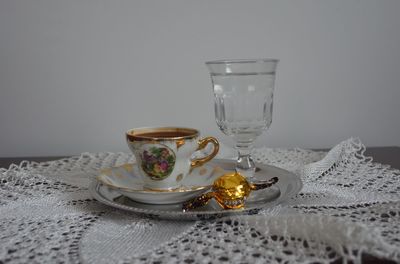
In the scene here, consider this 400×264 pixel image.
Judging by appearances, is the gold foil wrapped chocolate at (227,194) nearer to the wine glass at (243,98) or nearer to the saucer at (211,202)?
the saucer at (211,202)

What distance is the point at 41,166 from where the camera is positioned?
85 cm

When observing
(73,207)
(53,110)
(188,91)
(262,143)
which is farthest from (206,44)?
(73,207)

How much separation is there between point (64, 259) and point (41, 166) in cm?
45

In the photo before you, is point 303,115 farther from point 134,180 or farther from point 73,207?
point 73,207

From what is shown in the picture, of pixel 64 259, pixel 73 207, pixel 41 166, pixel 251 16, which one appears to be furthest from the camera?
pixel 251 16

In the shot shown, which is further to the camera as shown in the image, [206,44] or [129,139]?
[206,44]

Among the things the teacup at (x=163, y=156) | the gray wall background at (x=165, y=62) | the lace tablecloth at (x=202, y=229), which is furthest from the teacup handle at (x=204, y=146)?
the gray wall background at (x=165, y=62)

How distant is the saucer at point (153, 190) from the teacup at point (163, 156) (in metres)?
0.02

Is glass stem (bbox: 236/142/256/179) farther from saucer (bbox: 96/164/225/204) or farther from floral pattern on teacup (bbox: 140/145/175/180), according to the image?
floral pattern on teacup (bbox: 140/145/175/180)

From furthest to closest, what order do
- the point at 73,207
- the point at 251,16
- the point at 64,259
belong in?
the point at 251,16
the point at 73,207
the point at 64,259

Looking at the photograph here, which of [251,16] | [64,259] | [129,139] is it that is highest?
[251,16]

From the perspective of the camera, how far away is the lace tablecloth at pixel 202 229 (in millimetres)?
440

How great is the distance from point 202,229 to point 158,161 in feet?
0.44

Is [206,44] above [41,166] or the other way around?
above
